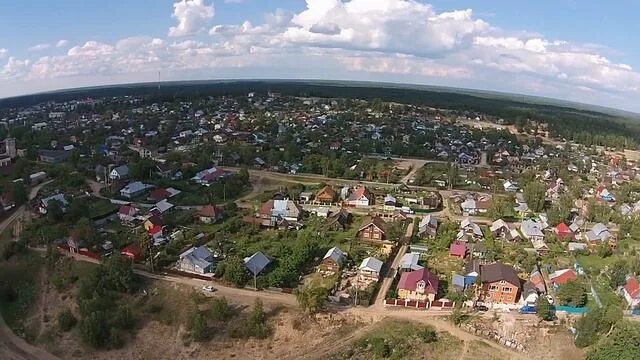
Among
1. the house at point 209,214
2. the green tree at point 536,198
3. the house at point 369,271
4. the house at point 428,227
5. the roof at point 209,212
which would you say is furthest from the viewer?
the green tree at point 536,198

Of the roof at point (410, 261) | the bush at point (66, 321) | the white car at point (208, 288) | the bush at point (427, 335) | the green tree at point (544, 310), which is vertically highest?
the roof at point (410, 261)

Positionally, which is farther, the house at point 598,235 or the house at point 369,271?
the house at point 598,235

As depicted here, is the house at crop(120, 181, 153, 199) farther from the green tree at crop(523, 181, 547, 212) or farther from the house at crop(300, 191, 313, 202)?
the green tree at crop(523, 181, 547, 212)

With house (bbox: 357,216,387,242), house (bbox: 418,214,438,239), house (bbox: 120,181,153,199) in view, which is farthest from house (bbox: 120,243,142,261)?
house (bbox: 418,214,438,239)

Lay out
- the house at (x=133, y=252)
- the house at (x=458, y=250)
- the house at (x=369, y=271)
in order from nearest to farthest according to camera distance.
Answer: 1. the house at (x=369, y=271)
2. the house at (x=133, y=252)
3. the house at (x=458, y=250)

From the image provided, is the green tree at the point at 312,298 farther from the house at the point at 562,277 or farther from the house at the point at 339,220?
the house at the point at 562,277

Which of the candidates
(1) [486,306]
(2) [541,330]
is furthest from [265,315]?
(2) [541,330]

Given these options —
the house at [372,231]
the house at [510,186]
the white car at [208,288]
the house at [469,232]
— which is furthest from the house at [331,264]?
the house at [510,186]
